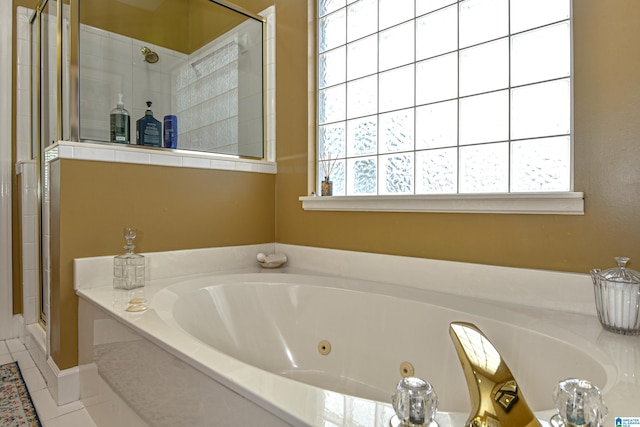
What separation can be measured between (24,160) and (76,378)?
1564 mm

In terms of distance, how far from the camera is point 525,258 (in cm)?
139

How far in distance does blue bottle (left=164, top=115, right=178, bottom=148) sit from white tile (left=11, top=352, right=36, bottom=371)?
145 cm

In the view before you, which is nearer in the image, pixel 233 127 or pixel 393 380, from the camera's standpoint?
pixel 393 380

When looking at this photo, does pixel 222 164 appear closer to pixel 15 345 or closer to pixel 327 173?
pixel 327 173

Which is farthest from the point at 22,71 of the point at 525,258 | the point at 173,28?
the point at 525,258

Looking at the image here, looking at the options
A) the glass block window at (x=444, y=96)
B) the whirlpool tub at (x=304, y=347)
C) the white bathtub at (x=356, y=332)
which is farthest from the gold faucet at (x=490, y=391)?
the glass block window at (x=444, y=96)

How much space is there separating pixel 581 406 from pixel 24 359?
2.76 meters

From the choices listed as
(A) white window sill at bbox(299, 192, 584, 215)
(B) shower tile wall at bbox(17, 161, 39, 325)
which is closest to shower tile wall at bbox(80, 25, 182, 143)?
(B) shower tile wall at bbox(17, 161, 39, 325)

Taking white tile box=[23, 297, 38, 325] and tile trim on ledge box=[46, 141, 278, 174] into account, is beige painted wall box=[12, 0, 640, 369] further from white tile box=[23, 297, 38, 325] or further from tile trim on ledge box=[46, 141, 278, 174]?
white tile box=[23, 297, 38, 325]

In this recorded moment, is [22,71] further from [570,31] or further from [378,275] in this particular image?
[570,31]

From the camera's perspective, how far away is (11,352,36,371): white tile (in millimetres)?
2102

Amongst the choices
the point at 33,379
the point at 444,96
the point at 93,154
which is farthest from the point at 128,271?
the point at 444,96

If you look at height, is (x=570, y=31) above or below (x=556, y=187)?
above

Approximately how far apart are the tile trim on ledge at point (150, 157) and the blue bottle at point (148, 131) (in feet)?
0.31
